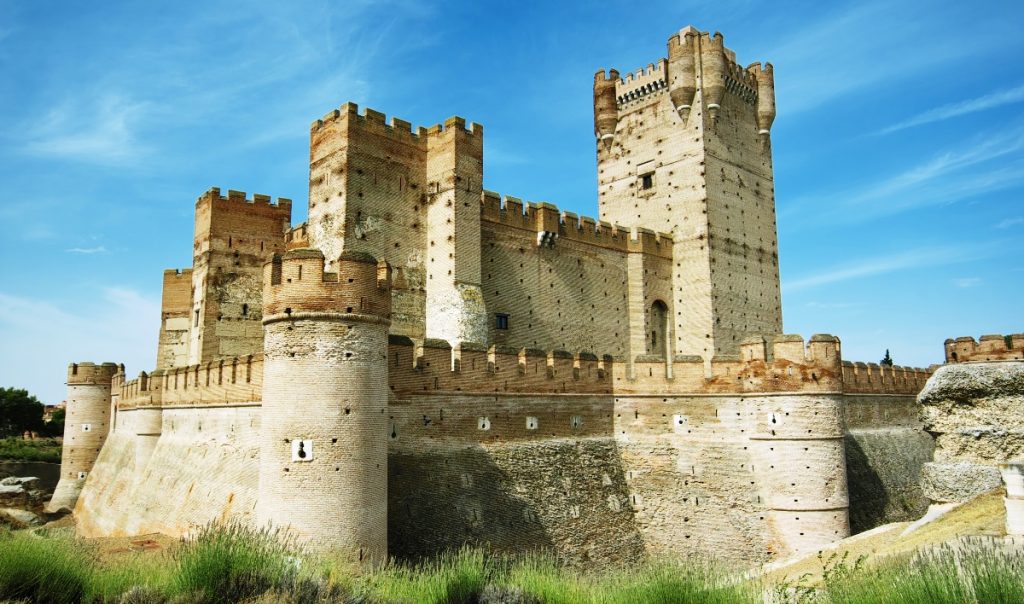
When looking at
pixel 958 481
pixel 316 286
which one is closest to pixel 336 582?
pixel 316 286

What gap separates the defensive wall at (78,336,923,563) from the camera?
14531mm

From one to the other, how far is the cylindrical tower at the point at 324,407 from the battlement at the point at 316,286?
0.05 ft

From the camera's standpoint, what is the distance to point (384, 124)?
20578 millimetres

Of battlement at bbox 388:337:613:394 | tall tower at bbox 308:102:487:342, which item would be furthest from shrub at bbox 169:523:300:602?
tall tower at bbox 308:102:487:342

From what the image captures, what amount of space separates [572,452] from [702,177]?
14403 mm

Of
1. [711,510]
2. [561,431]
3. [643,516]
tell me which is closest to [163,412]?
[561,431]

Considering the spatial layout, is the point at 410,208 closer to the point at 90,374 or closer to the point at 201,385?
the point at 201,385

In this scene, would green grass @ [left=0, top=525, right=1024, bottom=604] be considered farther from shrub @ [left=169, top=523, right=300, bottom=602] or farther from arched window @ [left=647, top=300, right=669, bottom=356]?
arched window @ [left=647, top=300, right=669, bottom=356]

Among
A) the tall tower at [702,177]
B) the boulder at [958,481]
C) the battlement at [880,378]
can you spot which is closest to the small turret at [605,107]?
the tall tower at [702,177]

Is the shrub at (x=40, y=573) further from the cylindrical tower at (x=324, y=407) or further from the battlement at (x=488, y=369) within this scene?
the battlement at (x=488, y=369)

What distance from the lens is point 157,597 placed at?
24.4 ft

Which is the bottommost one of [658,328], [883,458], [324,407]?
[883,458]

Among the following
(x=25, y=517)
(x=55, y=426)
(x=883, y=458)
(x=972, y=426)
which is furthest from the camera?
(x=55, y=426)

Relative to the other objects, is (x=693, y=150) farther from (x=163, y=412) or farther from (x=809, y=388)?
(x=163, y=412)
